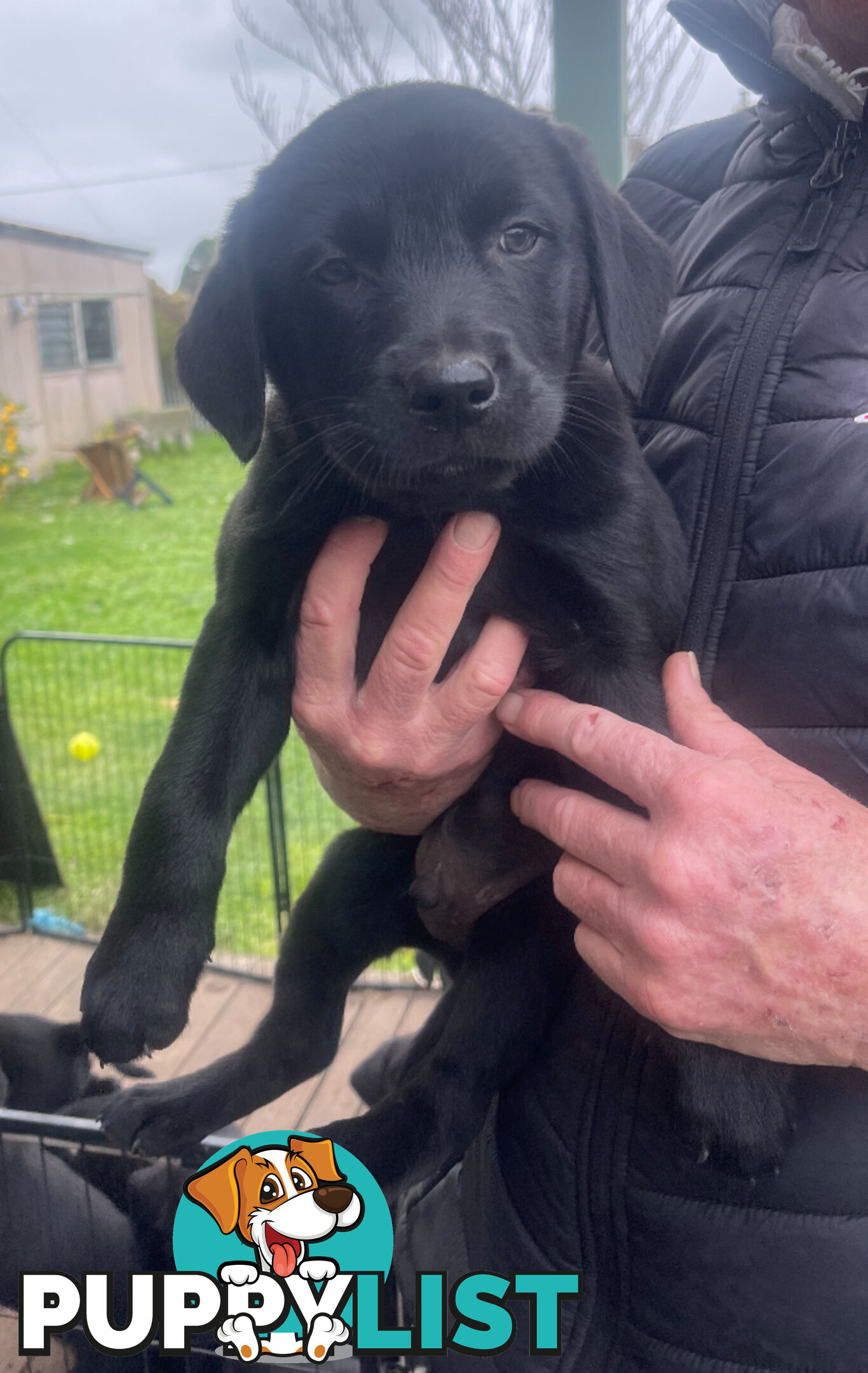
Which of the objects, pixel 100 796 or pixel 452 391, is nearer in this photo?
pixel 452 391

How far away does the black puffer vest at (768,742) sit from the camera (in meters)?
0.79

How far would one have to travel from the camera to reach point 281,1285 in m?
0.92

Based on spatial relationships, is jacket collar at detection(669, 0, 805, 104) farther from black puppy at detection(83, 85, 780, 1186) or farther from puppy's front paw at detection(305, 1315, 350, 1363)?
puppy's front paw at detection(305, 1315, 350, 1363)

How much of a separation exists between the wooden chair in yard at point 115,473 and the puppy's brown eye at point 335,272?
1.34 meters

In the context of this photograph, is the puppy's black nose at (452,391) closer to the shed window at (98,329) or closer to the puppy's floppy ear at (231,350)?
the puppy's floppy ear at (231,350)

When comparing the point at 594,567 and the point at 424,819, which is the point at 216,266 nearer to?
the point at 594,567

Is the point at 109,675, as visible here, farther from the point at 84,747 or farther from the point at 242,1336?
the point at 242,1336

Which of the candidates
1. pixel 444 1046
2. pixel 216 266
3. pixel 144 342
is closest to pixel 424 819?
pixel 444 1046

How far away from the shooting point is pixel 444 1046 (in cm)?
106

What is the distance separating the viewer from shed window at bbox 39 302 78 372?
7.04ft

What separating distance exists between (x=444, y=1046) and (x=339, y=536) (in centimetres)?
51

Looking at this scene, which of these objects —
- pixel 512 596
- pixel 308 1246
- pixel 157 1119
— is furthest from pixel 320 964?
pixel 512 596

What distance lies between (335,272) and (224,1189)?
32.8 inches

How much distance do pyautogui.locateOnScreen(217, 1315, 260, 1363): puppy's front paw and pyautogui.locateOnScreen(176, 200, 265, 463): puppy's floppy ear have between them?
78 centimetres
